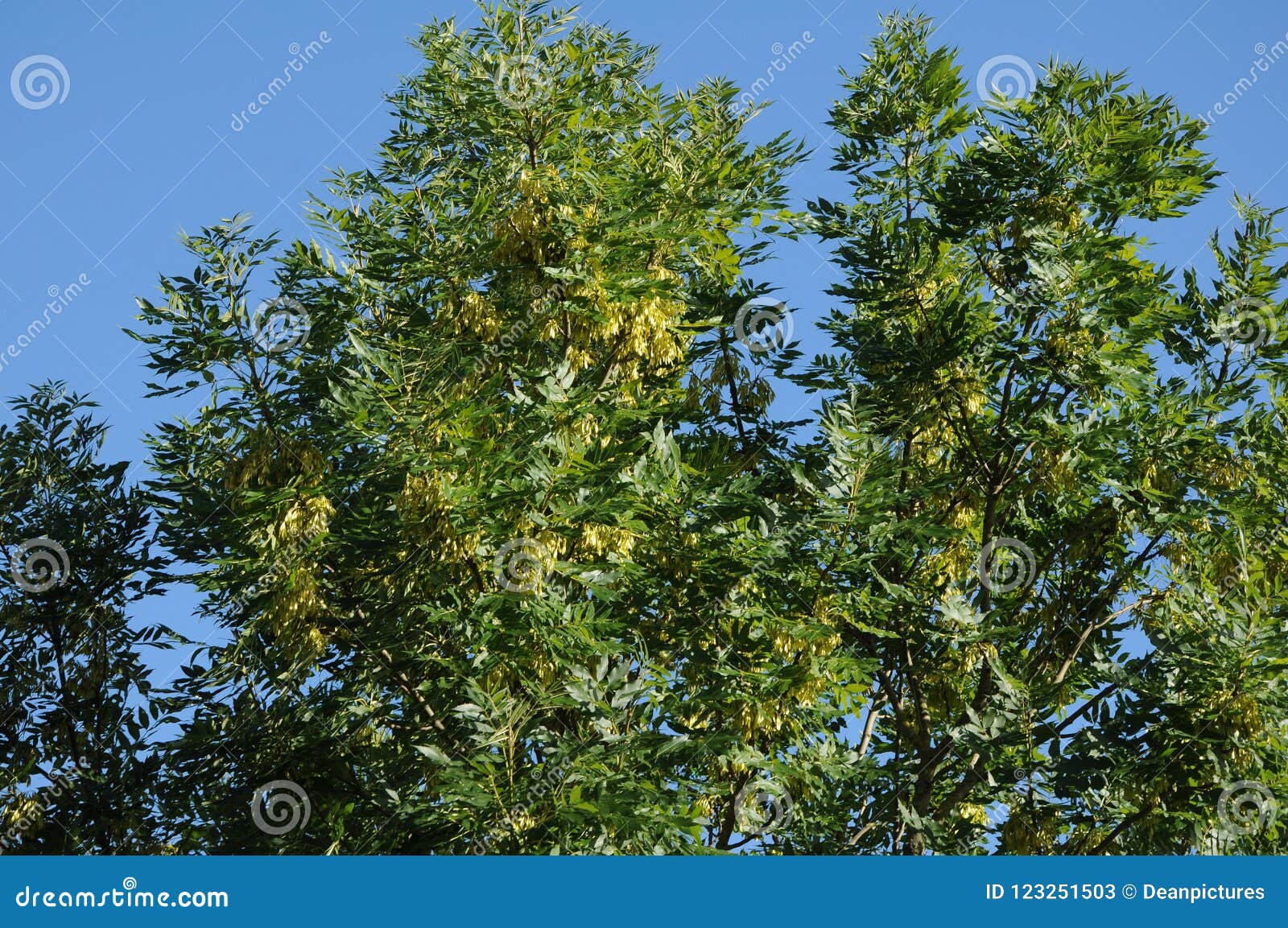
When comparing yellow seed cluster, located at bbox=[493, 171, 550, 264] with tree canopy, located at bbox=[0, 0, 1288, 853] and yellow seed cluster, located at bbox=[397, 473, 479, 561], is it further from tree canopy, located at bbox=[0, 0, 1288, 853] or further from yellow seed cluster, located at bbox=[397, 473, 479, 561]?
yellow seed cluster, located at bbox=[397, 473, 479, 561]

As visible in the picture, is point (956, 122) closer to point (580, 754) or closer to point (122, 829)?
point (580, 754)

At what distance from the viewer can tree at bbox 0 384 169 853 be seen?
31.4 feet

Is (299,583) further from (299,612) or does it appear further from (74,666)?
(74,666)

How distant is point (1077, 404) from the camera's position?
998cm

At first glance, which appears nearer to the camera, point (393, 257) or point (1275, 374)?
point (393, 257)

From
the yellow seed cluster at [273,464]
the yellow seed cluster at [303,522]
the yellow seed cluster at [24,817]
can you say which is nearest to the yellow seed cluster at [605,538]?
the yellow seed cluster at [303,522]

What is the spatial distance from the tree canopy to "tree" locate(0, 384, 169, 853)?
0.03 m

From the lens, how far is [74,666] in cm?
1035

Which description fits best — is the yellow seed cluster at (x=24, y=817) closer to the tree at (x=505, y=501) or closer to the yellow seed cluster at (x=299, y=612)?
the tree at (x=505, y=501)

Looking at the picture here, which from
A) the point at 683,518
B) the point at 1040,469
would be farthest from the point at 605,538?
the point at 1040,469

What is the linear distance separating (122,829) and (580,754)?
383 centimetres

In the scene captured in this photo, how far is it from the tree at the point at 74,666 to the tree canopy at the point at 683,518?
0.03m

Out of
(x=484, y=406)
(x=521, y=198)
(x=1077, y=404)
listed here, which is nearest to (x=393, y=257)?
(x=521, y=198)

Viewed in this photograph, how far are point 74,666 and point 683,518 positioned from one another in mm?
4810
